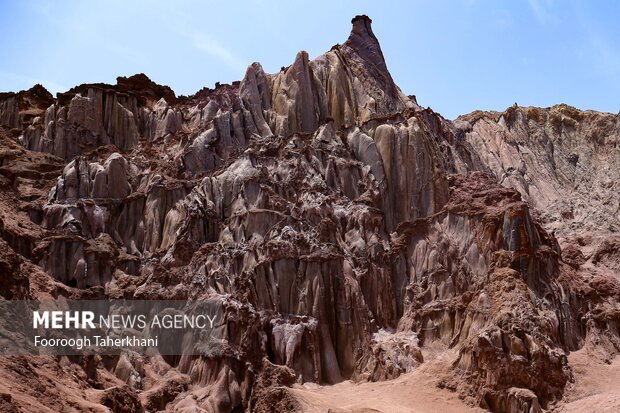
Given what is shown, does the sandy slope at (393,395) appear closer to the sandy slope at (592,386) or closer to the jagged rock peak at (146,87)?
the sandy slope at (592,386)

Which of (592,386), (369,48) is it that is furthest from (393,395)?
(369,48)

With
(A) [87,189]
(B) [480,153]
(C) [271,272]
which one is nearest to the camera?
(C) [271,272]

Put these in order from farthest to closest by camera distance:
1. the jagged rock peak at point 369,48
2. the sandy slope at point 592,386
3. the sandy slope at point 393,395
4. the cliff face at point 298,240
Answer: the jagged rock peak at point 369,48 < the cliff face at point 298,240 < the sandy slope at point 592,386 < the sandy slope at point 393,395

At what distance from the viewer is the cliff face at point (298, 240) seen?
34.9 meters

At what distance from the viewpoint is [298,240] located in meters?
40.7

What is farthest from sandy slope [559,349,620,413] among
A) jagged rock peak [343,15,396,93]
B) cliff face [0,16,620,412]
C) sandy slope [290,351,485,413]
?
jagged rock peak [343,15,396,93]

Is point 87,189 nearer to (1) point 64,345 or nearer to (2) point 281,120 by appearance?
(2) point 281,120

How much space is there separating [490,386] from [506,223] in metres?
9.57

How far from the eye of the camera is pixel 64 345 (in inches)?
1246

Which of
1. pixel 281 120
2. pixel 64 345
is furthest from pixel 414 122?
pixel 64 345

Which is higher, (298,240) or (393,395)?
(298,240)

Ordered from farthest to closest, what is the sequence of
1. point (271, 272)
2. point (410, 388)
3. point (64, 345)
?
point (271, 272) → point (410, 388) → point (64, 345)

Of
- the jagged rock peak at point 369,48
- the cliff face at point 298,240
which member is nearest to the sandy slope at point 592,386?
the cliff face at point 298,240

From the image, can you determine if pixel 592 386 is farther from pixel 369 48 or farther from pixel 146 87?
pixel 146 87
